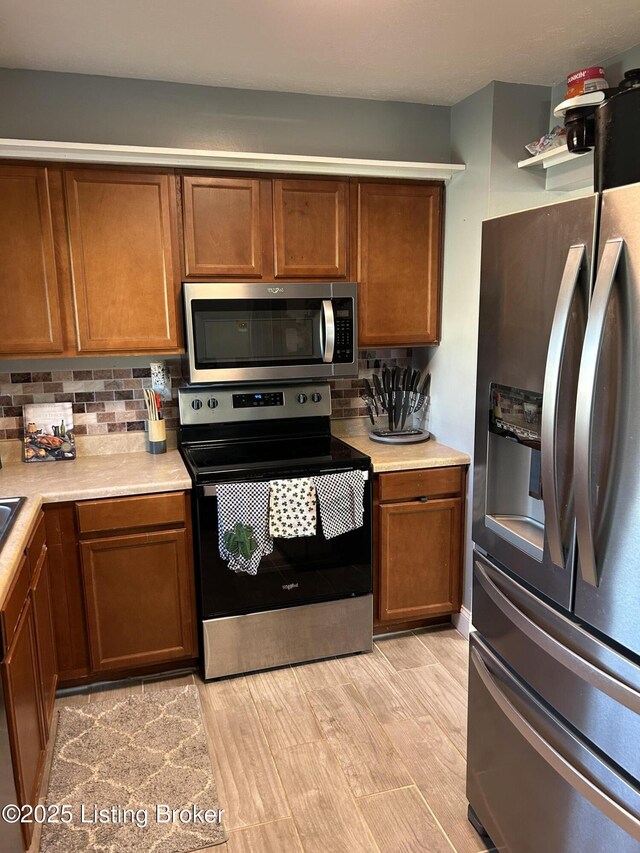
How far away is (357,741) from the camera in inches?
92.0

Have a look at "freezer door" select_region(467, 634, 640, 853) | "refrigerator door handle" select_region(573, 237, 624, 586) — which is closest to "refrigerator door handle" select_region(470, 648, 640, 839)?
"freezer door" select_region(467, 634, 640, 853)

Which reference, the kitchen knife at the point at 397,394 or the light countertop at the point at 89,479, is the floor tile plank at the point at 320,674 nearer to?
the light countertop at the point at 89,479

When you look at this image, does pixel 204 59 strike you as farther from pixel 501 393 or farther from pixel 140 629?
pixel 140 629

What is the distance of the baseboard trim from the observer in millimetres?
3001

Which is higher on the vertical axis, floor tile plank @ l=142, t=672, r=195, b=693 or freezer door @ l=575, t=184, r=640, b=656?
freezer door @ l=575, t=184, r=640, b=656

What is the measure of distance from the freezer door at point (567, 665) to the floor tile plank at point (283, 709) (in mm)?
981

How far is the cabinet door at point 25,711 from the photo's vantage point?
5.35 ft

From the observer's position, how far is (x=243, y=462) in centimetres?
273

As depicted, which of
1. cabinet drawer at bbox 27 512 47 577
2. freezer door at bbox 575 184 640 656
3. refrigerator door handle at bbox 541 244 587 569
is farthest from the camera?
cabinet drawer at bbox 27 512 47 577

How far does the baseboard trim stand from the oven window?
4.53 ft

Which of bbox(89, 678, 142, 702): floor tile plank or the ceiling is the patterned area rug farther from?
the ceiling

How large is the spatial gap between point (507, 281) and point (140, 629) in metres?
1.99

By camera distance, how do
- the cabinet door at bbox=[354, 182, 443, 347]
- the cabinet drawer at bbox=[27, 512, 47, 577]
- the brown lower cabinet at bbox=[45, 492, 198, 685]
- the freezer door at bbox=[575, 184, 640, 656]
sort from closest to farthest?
the freezer door at bbox=[575, 184, 640, 656]
the cabinet drawer at bbox=[27, 512, 47, 577]
the brown lower cabinet at bbox=[45, 492, 198, 685]
the cabinet door at bbox=[354, 182, 443, 347]

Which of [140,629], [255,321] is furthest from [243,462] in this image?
[140,629]
